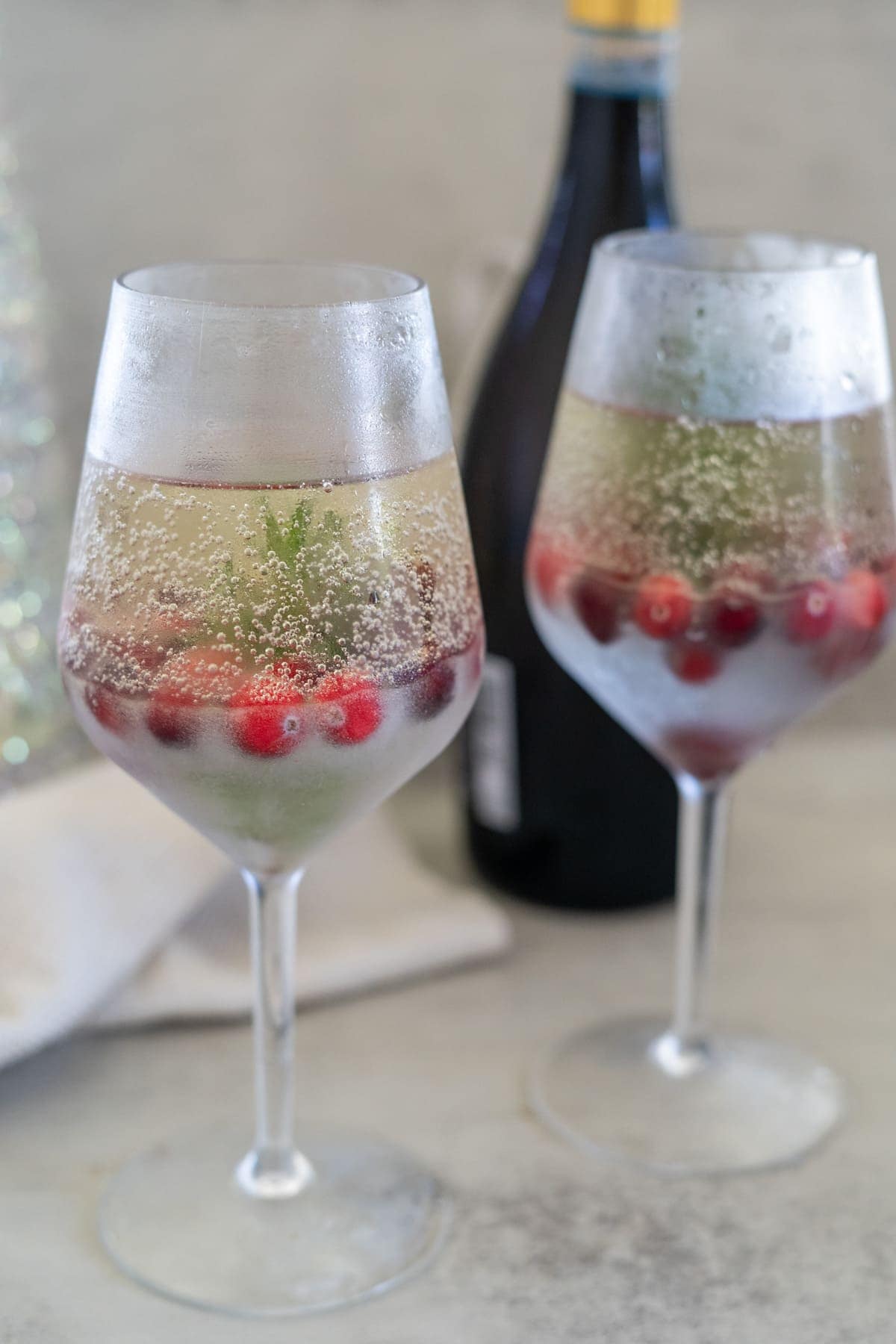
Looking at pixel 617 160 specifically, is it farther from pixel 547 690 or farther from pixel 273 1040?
pixel 273 1040

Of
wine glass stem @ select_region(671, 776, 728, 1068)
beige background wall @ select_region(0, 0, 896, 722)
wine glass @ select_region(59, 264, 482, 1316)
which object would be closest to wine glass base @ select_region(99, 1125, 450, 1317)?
wine glass @ select_region(59, 264, 482, 1316)

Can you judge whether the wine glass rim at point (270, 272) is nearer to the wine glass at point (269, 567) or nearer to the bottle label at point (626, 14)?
the wine glass at point (269, 567)

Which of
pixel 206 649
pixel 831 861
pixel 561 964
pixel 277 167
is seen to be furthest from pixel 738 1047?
pixel 277 167

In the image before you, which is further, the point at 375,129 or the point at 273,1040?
the point at 375,129

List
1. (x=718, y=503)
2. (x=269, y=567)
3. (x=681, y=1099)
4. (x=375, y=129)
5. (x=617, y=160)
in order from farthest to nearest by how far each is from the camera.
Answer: (x=375, y=129) < (x=617, y=160) < (x=681, y=1099) < (x=718, y=503) < (x=269, y=567)

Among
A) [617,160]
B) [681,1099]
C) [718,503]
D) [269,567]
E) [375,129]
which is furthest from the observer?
[375,129]

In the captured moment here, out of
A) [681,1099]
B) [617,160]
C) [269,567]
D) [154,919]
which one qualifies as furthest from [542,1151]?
[617,160]

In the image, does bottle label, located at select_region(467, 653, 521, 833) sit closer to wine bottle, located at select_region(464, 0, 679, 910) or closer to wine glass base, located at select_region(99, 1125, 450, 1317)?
wine bottle, located at select_region(464, 0, 679, 910)

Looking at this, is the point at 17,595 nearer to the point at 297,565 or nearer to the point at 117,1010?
the point at 117,1010
